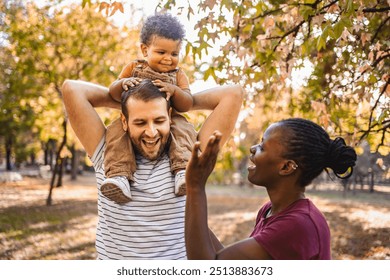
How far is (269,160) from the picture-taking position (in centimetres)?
168

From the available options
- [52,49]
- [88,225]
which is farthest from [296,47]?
[52,49]

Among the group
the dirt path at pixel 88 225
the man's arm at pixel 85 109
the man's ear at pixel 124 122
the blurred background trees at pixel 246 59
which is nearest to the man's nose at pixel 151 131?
the man's ear at pixel 124 122

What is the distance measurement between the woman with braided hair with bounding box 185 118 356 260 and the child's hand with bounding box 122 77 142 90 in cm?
47

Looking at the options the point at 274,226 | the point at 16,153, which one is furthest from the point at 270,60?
the point at 16,153

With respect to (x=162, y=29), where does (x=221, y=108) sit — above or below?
below

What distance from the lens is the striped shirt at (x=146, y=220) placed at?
1.72m

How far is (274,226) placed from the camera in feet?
5.06

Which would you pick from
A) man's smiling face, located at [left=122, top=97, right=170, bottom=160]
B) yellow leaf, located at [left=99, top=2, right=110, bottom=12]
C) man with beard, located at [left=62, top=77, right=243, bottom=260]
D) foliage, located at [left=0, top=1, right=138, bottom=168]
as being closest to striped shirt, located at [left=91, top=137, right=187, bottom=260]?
man with beard, located at [left=62, top=77, right=243, bottom=260]

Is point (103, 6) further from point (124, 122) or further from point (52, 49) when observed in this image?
point (52, 49)

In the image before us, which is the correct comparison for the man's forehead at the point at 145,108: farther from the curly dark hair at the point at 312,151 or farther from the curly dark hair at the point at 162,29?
the curly dark hair at the point at 312,151

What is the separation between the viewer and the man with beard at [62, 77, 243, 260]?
1.71m

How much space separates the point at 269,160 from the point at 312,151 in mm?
164
